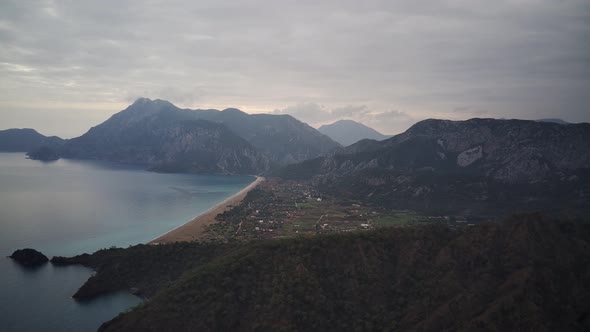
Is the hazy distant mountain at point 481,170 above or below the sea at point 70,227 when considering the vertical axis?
above

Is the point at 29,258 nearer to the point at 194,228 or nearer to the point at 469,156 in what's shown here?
the point at 194,228

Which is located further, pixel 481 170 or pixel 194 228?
pixel 481 170

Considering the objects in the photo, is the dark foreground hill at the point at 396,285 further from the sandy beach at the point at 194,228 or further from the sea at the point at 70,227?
the sandy beach at the point at 194,228

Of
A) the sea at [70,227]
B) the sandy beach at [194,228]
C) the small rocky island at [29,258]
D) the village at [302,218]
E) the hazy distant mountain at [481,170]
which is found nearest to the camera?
the sea at [70,227]

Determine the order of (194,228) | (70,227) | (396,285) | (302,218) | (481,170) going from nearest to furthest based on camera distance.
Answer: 1. (396,285)
2. (70,227)
3. (194,228)
4. (302,218)
5. (481,170)

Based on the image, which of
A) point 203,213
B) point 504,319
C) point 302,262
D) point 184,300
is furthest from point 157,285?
point 203,213

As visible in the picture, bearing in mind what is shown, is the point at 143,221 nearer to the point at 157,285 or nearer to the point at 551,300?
the point at 157,285

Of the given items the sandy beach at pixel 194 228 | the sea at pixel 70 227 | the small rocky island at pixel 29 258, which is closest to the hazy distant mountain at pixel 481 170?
the sandy beach at pixel 194 228

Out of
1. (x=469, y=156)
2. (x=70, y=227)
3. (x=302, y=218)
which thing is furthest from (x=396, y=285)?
(x=469, y=156)
